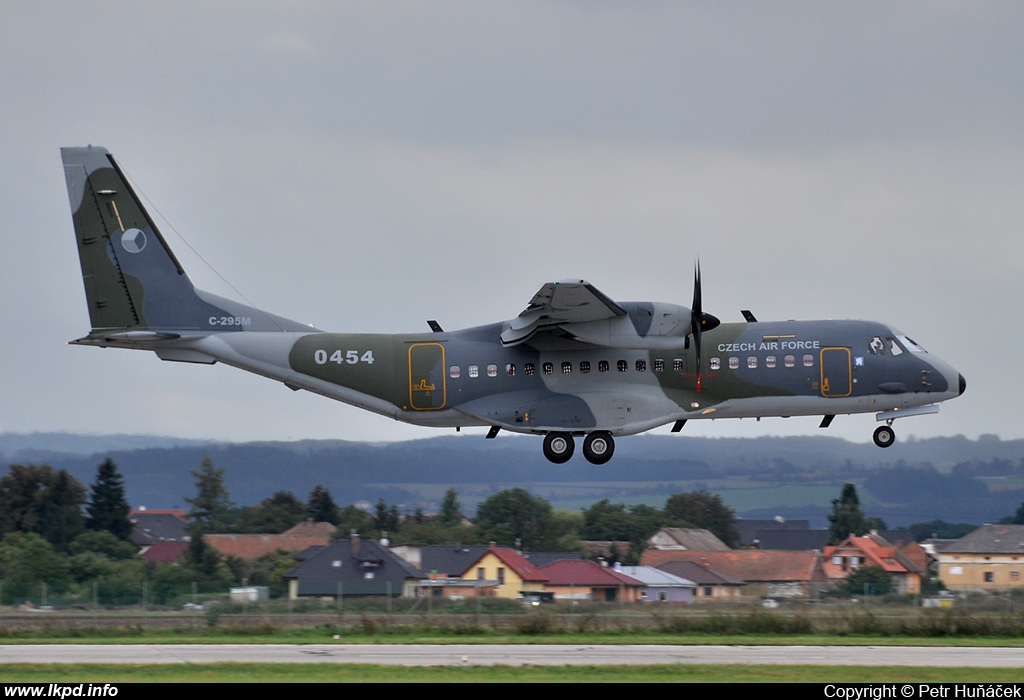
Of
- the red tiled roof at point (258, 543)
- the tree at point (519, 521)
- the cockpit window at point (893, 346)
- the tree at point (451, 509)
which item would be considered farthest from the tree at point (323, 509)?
the cockpit window at point (893, 346)

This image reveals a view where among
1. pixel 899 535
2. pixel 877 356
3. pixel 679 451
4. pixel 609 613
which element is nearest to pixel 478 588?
pixel 609 613

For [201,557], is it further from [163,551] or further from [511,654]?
[511,654]

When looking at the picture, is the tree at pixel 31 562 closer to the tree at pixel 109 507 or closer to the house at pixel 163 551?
the house at pixel 163 551

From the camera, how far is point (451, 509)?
54.5 metres

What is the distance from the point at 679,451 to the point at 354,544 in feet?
104

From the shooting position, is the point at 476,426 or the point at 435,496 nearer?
the point at 476,426

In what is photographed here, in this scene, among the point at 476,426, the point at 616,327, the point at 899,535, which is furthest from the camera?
the point at 899,535

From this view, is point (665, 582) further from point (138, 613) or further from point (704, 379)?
point (138, 613)

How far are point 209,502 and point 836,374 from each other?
3487 centimetres

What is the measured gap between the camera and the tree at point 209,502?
51.5 metres

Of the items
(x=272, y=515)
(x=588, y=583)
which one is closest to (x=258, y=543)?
(x=272, y=515)

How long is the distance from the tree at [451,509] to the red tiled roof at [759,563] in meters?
11.6

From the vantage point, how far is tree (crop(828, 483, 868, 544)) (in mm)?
54062

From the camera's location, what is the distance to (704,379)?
1049 inches
